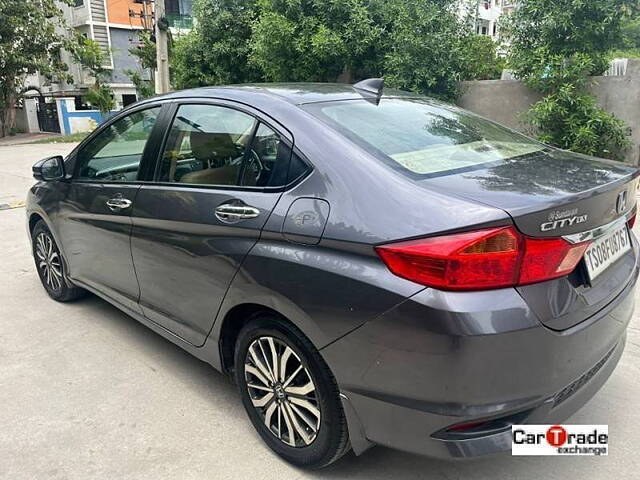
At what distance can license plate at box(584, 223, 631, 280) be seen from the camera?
1.91 metres

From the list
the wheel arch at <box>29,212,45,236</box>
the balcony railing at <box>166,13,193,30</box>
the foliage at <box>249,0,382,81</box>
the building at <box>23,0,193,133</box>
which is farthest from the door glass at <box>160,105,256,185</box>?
the balcony railing at <box>166,13,193,30</box>

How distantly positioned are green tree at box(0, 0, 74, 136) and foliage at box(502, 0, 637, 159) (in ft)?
65.3

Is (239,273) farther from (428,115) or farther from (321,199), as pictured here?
(428,115)

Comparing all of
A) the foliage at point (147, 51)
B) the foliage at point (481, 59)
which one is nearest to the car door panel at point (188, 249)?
the foliage at point (481, 59)

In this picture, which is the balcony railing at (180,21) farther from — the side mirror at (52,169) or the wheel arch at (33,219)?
the side mirror at (52,169)

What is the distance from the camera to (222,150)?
2578 mm

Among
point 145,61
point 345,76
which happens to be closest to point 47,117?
point 145,61

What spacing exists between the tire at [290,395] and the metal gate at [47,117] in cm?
2635

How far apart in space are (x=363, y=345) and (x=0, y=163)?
51.3 ft

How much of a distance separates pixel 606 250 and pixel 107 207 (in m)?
2.63

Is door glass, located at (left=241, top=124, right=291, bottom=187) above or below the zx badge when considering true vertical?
above

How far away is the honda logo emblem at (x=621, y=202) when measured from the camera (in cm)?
206

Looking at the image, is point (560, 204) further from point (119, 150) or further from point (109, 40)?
point (109, 40)

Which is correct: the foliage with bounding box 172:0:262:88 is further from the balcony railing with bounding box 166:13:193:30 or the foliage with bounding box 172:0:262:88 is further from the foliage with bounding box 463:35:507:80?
the balcony railing with bounding box 166:13:193:30
